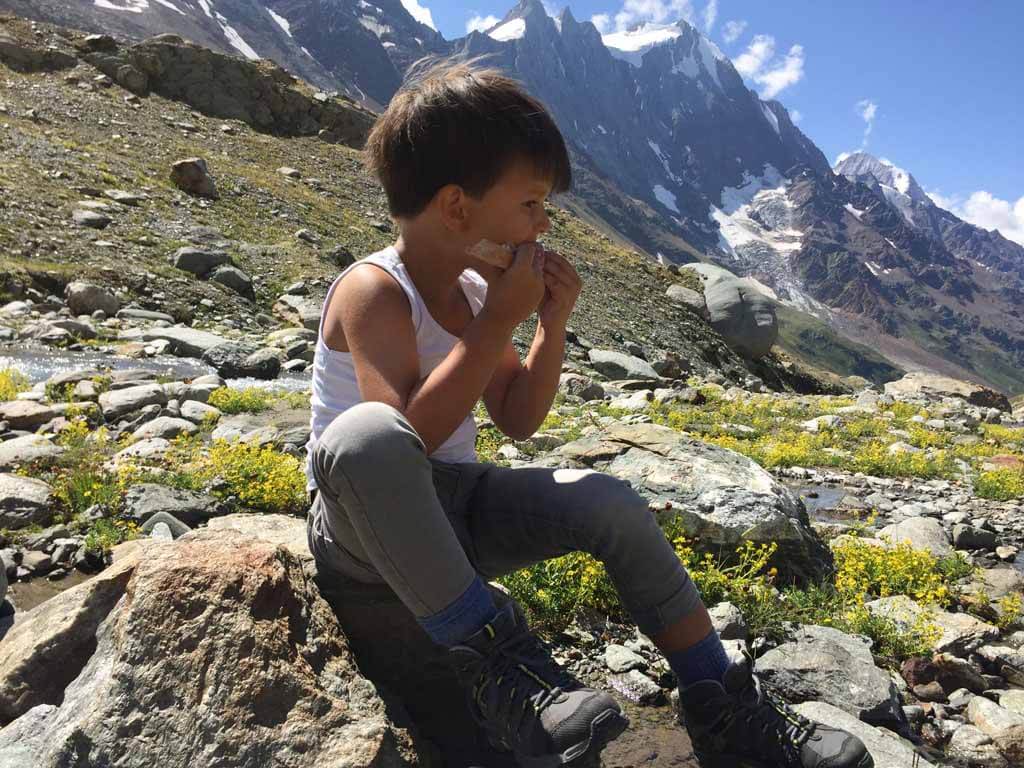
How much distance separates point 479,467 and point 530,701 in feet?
3.36

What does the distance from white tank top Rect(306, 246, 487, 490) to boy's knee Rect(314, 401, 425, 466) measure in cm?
53

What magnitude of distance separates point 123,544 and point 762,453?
849cm

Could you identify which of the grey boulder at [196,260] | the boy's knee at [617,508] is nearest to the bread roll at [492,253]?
the boy's knee at [617,508]

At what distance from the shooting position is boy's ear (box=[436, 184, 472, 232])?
10.0 ft

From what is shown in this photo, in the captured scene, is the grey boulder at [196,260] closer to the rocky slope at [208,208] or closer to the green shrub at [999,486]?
the rocky slope at [208,208]

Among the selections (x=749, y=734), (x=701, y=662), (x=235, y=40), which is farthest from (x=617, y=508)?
(x=235, y=40)

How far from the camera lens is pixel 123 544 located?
13.9 ft

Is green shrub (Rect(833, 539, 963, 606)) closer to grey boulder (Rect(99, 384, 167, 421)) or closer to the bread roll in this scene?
the bread roll

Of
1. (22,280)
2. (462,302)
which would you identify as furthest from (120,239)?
(462,302)

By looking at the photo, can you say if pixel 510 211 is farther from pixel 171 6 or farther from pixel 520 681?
pixel 171 6

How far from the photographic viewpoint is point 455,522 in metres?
2.92

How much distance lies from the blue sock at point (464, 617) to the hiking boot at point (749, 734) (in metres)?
0.85

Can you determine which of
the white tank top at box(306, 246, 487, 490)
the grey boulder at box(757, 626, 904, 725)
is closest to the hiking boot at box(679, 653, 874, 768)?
the grey boulder at box(757, 626, 904, 725)

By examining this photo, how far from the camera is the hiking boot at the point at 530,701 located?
2205mm
